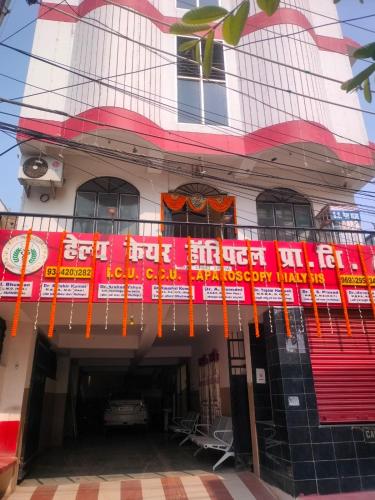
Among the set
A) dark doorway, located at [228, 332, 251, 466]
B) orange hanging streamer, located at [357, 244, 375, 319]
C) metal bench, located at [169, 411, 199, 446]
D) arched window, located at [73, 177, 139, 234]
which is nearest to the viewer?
orange hanging streamer, located at [357, 244, 375, 319]

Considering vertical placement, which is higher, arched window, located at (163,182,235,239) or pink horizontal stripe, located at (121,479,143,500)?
arched window, located at (163,182,235,239)

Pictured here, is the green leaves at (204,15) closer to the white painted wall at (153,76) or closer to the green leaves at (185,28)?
the green leaves at (185,28)

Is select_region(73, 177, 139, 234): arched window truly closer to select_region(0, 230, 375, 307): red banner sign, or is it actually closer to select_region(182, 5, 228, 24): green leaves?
select_region(0, 230, 375, 307): red banner sign

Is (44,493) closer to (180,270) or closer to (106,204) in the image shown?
(180,270)

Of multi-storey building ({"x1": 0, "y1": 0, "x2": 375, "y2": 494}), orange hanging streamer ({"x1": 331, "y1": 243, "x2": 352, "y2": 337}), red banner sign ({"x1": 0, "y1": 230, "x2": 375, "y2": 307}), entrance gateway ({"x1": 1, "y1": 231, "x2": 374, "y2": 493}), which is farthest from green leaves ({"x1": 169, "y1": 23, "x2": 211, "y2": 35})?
orange hanging streamer ({"x1": 331, "y1": 243, "x2": 352, "y2": 337})

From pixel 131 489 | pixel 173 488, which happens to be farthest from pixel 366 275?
pixel 131 489

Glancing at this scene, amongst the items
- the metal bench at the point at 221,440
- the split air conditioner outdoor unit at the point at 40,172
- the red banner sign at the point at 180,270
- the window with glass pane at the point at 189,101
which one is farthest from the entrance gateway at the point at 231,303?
the window with glass pane at the point at 189,101

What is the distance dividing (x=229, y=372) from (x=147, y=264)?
3098 millimetres

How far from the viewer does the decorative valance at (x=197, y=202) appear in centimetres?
902

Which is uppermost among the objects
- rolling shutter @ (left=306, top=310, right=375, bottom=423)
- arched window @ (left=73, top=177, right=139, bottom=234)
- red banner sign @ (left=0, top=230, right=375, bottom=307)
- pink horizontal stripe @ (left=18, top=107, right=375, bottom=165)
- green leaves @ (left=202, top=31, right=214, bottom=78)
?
pink horizontal stripe @ (left=18, top=107, right=375, bottom=165)

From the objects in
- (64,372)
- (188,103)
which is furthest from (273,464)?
(188,103)

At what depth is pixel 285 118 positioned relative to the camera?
8.95m

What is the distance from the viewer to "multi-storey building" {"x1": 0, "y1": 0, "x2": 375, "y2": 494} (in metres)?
5.98

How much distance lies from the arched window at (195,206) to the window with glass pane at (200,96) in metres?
1.87
